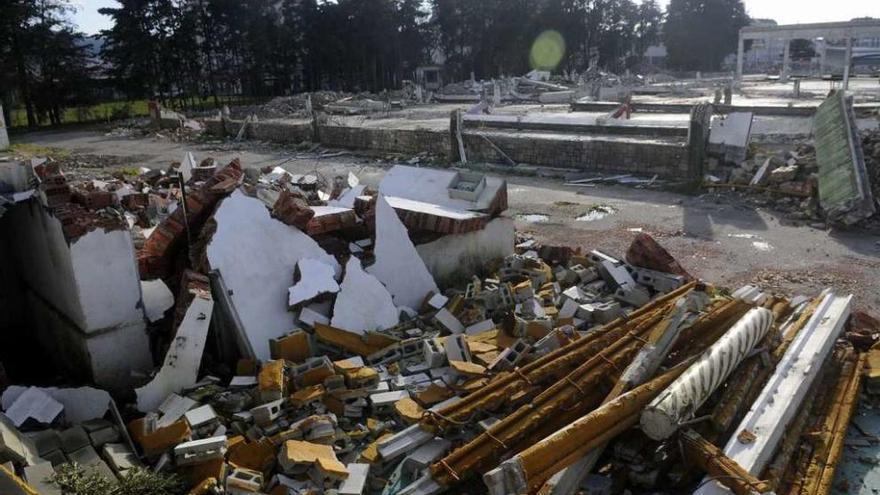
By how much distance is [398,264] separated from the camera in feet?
21.5

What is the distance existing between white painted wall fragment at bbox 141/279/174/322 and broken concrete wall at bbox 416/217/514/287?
255 cm

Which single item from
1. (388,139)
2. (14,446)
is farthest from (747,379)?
(388,139)

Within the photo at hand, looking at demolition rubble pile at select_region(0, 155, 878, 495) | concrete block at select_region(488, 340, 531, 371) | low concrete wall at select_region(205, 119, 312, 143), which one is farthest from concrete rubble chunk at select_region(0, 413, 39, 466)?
low concrete wall at select_region(205, 119, 312, 143)

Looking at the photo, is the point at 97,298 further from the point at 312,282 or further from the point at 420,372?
the point at 420,372

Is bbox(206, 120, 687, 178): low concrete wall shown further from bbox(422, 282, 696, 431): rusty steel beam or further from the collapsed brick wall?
bbox(422, 282, 696, 431): rusty steel beam

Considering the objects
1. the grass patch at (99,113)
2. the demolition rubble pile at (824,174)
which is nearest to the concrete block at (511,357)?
the demolition rubble pile at (824,174)

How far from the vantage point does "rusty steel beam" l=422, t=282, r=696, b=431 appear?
165 inches

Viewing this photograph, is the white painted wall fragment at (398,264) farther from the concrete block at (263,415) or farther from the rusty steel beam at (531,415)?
the rusty steel beam at (531,415)

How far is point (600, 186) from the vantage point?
1314 centimetres

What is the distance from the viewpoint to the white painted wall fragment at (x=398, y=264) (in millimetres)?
6449

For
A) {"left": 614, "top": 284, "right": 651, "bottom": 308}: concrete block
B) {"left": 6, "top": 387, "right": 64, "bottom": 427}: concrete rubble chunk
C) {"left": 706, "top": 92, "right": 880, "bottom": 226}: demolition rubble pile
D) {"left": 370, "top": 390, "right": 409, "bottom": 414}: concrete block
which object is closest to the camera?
{"left": 6, "top": 387, "right": 64, "bottom": 427}: concrete rubble chunk

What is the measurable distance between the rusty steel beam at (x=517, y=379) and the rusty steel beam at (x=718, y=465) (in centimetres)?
99

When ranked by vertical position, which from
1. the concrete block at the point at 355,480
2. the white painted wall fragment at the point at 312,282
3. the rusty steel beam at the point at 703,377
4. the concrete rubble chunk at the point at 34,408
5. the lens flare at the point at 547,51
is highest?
the lens flare at the point at 547,51

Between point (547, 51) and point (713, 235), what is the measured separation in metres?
50.1
